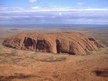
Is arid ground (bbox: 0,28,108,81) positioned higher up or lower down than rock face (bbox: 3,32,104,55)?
lower down

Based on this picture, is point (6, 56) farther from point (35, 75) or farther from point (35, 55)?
point (35, 75)

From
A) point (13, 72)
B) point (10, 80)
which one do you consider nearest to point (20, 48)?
point (13, 72)

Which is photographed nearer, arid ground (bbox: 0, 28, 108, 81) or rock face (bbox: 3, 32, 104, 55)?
arid ground (bbox: 0, 28, 108, 81)

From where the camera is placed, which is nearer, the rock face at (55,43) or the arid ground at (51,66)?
the arid ground at (51,66)

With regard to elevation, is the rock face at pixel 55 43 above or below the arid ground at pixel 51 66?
above
